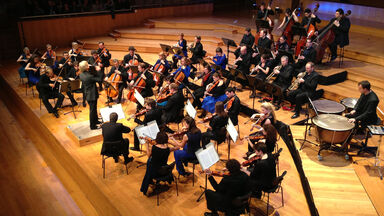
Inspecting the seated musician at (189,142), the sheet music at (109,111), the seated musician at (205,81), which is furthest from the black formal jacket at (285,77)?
the sheet music at (109,111)

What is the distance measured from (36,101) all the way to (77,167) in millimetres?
3549

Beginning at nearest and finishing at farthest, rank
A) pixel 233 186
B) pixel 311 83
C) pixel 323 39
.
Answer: pixel 233 186 < pixel 311 83 < pixel 323 39

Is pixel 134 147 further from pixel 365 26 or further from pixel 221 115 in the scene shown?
pixel 365 26

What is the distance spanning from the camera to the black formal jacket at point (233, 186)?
4141mm

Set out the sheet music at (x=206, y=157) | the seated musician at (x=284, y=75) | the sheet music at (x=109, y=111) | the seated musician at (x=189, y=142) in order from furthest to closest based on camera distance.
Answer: the seated musician at (x=284, y=75)
the sheet music at (x=109, y=111)
the seated musician at (x=189, y=142)
the sheet music at (x=206, y=157)

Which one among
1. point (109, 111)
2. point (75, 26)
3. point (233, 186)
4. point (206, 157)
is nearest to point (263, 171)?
point (233, 186)

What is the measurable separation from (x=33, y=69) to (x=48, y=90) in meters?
1.23

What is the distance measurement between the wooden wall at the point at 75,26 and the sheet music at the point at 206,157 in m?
10.4

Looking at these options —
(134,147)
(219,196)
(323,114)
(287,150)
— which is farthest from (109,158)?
(323,114)

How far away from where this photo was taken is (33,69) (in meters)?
8.89

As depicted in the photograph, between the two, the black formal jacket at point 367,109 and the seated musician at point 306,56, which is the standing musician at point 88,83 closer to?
the seated musician at point 306,56

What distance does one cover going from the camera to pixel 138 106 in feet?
25.6

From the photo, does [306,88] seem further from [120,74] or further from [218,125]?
[120,74]

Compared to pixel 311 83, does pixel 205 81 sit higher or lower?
lower
